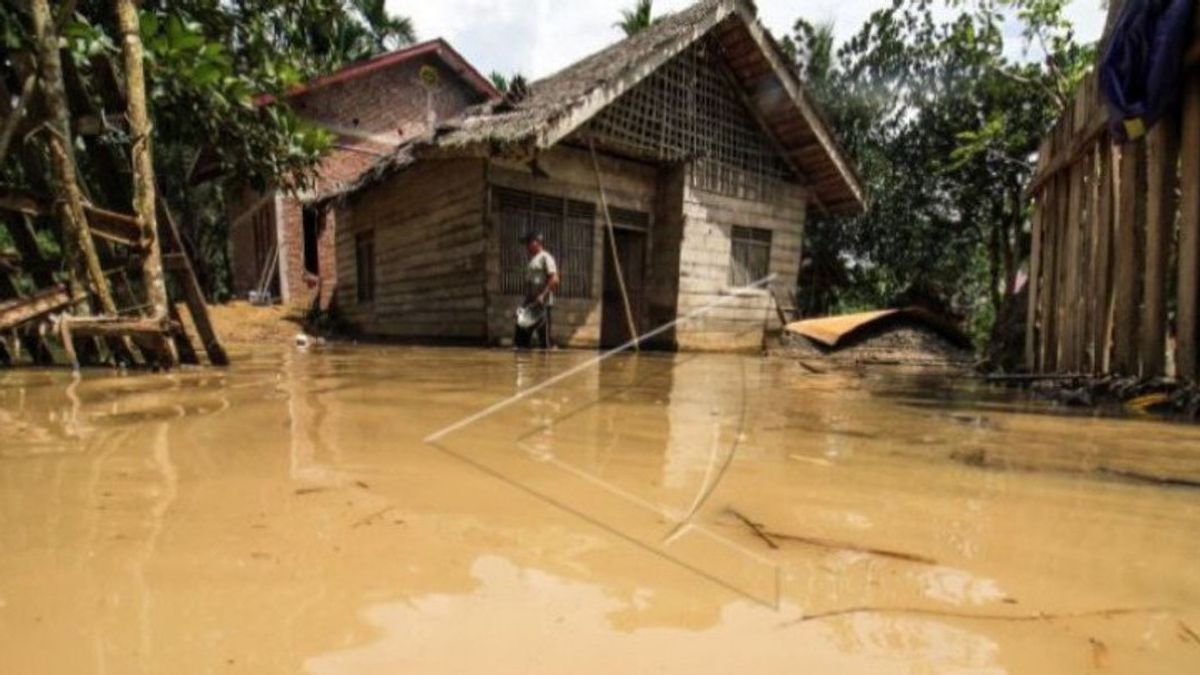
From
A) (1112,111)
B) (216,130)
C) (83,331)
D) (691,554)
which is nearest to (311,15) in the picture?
(216,130)

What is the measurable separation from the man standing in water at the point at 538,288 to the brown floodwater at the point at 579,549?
5.47m

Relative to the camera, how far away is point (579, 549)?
3.55 feet

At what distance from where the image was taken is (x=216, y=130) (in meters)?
5.00

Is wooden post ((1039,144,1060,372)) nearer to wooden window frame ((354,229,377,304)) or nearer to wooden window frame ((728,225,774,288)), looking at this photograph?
wooden window frame ((728,225,774,288))

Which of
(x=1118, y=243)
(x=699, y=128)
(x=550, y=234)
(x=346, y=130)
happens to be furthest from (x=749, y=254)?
(x=346, y=130)

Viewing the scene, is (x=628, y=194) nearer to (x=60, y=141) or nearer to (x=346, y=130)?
(x=60, y=141)

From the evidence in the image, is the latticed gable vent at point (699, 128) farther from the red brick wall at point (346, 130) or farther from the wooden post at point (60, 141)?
the red brick wall at point (346, 130)

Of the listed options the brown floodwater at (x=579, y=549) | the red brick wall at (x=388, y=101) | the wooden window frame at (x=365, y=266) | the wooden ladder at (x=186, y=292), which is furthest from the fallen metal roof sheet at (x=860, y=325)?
the red brick wall at (x=388, y=101)

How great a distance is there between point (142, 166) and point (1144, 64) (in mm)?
5177

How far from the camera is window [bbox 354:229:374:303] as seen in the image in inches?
470

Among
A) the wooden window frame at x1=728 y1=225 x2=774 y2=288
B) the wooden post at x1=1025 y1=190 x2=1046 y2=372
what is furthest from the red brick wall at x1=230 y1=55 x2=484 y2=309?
the wooden post at x1=1025 y1=190 x2=1046 y2=372

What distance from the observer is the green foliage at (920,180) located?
13180mm

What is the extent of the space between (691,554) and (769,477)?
22.6 inches

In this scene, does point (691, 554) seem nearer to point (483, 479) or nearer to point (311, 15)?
point (483, 479)
